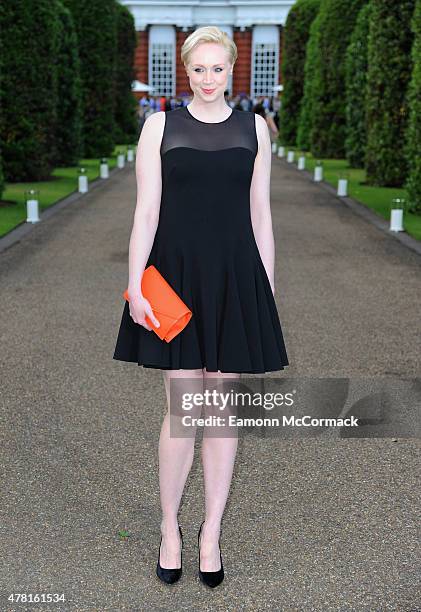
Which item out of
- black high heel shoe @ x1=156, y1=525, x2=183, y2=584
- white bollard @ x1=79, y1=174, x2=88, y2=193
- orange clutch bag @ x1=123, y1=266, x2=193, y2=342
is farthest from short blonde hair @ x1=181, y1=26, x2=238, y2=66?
white bollard @ x1=79, y1=174, x2=88, y2=193

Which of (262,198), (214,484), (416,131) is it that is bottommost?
(214,484)

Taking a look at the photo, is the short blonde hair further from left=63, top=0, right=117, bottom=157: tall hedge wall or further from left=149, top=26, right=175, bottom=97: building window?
left=149, top=26, right=175, bottom=97: building window

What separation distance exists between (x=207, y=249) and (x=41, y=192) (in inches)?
669

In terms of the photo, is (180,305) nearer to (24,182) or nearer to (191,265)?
(191,265)

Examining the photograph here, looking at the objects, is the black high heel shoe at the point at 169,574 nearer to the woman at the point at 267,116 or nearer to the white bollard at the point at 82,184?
the white bollard at the point at 82,184

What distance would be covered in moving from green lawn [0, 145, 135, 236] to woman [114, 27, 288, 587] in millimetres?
10212

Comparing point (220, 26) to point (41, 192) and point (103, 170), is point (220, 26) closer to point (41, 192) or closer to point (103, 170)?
point (103, 170)

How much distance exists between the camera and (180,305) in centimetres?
343

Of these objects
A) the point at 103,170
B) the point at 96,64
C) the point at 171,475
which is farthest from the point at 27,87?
the point at 171,475

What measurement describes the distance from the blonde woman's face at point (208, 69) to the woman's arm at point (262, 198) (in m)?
0.19

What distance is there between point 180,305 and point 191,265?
16cm

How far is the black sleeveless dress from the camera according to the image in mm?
3416

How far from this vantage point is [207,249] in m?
3.49

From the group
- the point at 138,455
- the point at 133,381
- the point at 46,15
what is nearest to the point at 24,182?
the point at 46,15
